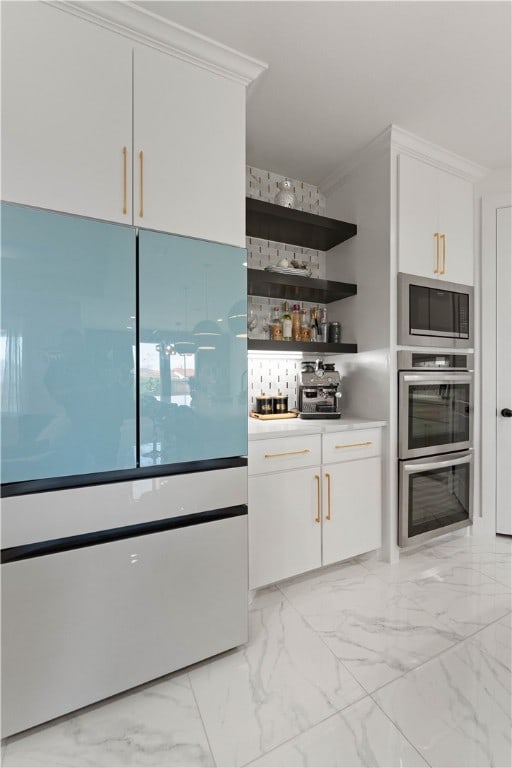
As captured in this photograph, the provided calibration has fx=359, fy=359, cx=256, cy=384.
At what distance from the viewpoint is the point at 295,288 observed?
240 centimetres

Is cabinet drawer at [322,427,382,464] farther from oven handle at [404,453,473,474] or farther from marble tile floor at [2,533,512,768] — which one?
marble tile floor at [2,533,512,768]

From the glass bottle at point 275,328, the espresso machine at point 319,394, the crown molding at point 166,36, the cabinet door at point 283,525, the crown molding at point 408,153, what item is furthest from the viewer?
the glass bottle at point 275,328

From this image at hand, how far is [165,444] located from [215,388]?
1.02 feet

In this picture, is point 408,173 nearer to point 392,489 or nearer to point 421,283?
point 421,283

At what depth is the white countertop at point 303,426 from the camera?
1.93 metres

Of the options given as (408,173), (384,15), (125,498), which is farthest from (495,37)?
(125,498)

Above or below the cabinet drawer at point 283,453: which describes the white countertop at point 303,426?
above

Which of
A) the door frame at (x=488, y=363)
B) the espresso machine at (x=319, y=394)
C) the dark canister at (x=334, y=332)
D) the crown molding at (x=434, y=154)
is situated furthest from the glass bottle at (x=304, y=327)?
the door frame at (x=488, y=363)

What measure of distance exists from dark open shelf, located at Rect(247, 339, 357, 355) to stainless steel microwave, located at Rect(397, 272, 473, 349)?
365 millimetres

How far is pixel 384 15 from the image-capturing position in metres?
1.50

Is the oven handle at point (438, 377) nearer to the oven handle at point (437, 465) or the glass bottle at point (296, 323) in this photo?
the oven handle at point (437, 465)

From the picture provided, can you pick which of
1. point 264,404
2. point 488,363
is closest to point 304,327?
point 264,404

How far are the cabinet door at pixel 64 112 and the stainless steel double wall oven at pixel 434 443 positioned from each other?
6.27 feet

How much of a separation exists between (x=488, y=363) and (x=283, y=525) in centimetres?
207
